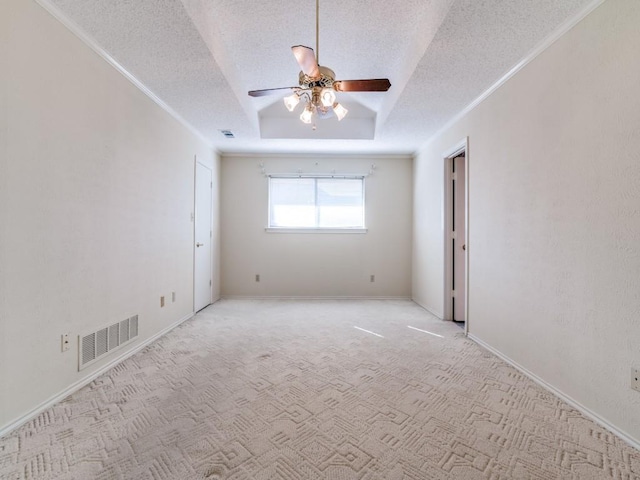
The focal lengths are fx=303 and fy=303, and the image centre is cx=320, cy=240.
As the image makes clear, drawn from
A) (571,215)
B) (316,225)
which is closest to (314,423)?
(571,215)

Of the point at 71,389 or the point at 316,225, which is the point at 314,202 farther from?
the point at 71,389

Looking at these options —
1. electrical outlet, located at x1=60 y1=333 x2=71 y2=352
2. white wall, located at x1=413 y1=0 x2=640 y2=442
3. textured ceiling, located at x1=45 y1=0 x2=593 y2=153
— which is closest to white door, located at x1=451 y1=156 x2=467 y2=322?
textured ceiling, located at x1=45 y1=0 x2=593 y2=153

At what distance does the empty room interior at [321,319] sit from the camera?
1.58 metres

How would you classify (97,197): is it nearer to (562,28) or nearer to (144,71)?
(144,71)

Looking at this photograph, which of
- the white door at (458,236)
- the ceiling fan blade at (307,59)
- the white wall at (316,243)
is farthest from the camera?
the white wall at (316,243)

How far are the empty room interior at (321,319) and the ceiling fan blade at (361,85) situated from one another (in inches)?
0.6

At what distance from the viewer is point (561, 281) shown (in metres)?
2.04

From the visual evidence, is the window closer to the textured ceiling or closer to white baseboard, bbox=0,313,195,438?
the textured ceiling

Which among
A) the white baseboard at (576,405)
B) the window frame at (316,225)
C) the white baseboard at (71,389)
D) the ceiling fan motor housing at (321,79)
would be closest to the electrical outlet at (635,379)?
the white baseboard at (576,405)

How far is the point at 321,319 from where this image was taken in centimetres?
393

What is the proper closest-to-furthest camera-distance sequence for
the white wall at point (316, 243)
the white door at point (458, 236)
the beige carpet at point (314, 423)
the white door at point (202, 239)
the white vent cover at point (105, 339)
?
the beige carpet at point (314, 423) → the white vent cover at point (105, 339) → the white door at point (458, 236) → the white door at point (202, 239) → the white wall at point (316, 243)

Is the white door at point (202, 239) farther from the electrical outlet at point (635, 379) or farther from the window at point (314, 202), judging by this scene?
the electrical outlet at point (635, 379)

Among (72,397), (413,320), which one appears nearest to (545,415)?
(413,320)

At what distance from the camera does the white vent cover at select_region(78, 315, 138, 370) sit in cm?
217
